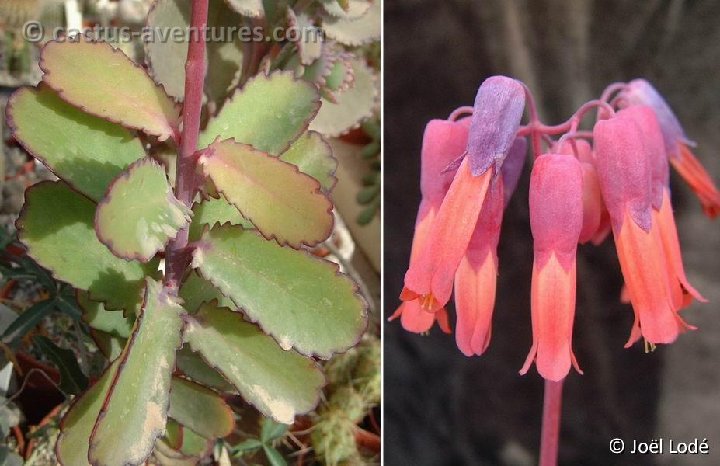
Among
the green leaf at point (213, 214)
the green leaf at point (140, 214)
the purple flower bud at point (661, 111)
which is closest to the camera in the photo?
the green leaf at point (140, 214)

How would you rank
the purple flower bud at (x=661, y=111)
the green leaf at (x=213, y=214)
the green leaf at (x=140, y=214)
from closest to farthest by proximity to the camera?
the green leaf at (x=140, y=214)
the green leaf at (x=213, y=214)
the purple flower bud at (x=661, y=111)

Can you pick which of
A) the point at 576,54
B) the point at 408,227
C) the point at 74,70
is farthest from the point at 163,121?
the point at 576,54

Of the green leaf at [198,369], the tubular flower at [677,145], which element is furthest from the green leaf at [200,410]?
the tubular flower at [677,145]

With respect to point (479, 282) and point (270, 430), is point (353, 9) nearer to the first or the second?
point (479, 282)

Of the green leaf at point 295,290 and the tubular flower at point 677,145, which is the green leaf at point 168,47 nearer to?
the green leaf at point 295,290

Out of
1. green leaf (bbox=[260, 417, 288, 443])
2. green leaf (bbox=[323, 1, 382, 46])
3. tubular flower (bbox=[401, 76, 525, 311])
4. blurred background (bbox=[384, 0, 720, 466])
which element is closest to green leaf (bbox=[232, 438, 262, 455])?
green leaf (bbox=[260, 417, 288, 443])

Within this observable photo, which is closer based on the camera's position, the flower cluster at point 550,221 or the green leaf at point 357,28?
the flower cluster at point 550,221
